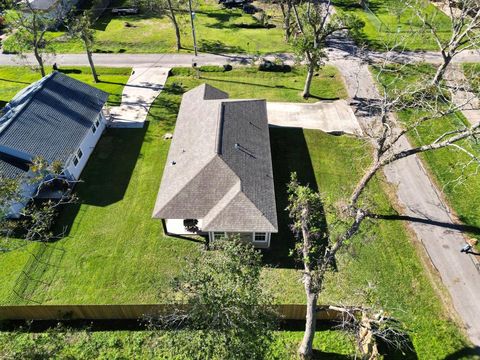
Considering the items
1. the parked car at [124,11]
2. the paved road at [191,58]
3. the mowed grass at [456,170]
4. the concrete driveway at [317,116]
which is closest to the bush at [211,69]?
the paved road at [191,58]

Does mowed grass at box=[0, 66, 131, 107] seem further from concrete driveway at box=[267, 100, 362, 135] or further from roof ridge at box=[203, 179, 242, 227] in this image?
roof ridge at box=[203, 179, 242, 227]

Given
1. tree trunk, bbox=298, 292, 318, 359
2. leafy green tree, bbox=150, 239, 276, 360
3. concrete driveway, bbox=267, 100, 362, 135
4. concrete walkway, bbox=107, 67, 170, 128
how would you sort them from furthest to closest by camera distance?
concrete walkway, bbox=107, 67, 170, 128 < concrete driveway, bbox=267, 100, 362, 135 < tree trunk, bbox=298, 292, 318, 359 < leafy green tree, bbox=150, 239, 276, 360

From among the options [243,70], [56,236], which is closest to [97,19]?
[243,70]

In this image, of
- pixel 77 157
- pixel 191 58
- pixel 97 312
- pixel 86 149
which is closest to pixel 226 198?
pixel 97 312

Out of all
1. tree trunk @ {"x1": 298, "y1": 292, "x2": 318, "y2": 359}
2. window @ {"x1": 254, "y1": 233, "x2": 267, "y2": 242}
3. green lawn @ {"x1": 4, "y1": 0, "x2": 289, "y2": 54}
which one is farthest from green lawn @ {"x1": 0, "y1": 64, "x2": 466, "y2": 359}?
green lawn @ {"x1": 4, "y1": 0, "x2": 289, "y2": 54}

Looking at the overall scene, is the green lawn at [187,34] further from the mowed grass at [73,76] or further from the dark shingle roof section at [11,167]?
the dark shingle roof section at [11,167]

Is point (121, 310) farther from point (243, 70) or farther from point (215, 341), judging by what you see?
point (243, 70)
